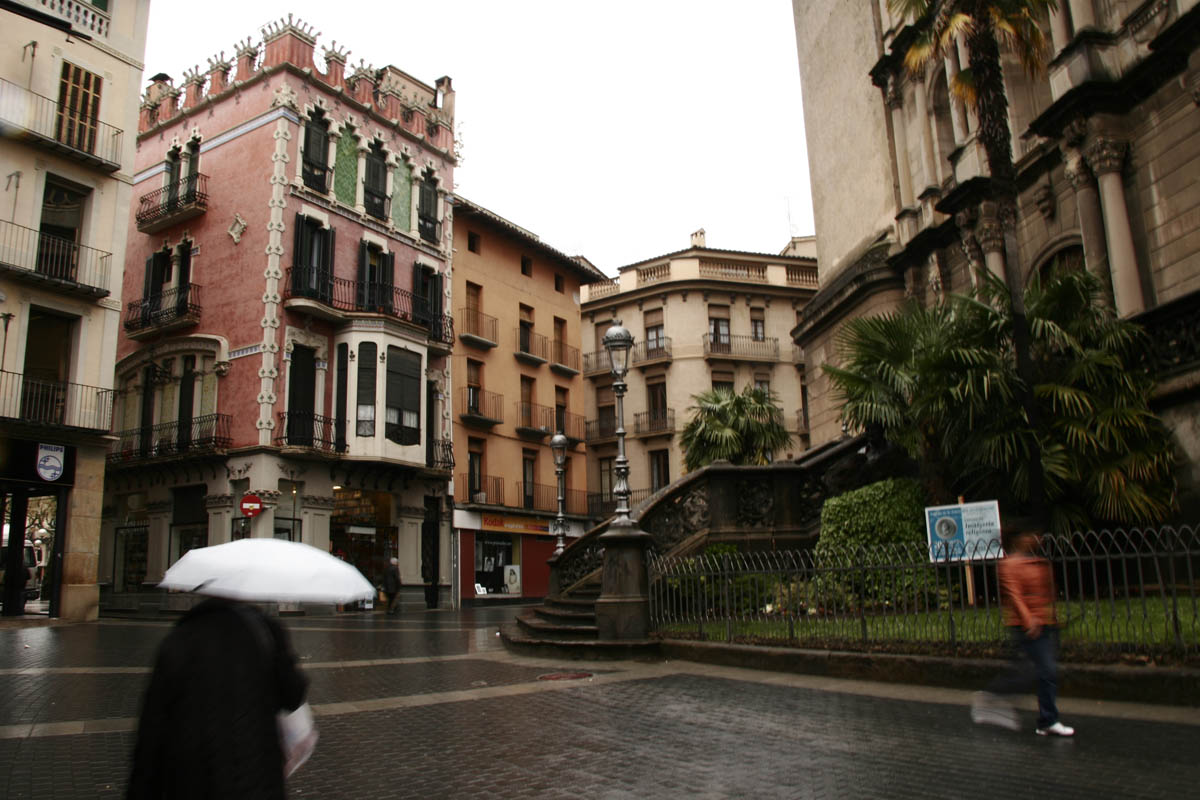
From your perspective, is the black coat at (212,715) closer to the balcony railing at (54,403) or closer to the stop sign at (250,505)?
the balcony railing at (54,403)

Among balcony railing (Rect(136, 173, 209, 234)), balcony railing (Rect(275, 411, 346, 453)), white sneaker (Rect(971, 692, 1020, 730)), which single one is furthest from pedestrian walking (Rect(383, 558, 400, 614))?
white sneaker (Rect(971, 692, 1020, 730))

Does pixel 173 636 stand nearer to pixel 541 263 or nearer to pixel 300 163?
pixel 300 163

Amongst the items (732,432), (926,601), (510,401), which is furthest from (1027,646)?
(510,401)

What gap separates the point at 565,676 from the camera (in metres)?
10.8

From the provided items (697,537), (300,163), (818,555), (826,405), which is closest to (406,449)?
(300,163)

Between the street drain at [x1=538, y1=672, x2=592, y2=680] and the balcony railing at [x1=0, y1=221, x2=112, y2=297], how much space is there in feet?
54.9

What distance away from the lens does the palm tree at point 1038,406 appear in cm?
1214

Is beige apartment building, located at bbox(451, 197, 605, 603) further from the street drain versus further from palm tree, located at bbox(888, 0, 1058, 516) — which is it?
palm tree, located at bbox(888, 0, 1058, 516)

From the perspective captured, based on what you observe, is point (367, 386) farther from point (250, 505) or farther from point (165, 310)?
point (165, 310)

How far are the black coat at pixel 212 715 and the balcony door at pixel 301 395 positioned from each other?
26591mm

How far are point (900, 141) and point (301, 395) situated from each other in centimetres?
1959

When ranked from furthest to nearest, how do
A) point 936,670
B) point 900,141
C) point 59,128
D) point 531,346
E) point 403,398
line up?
point 531,346 → point 403,398 → point 900,141 → point 59,128 → point 936,670

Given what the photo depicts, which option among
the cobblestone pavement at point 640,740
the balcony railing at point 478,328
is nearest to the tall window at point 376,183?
the balcony railing at point 478,328

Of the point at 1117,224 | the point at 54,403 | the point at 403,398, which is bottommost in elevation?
the point at 54,403
